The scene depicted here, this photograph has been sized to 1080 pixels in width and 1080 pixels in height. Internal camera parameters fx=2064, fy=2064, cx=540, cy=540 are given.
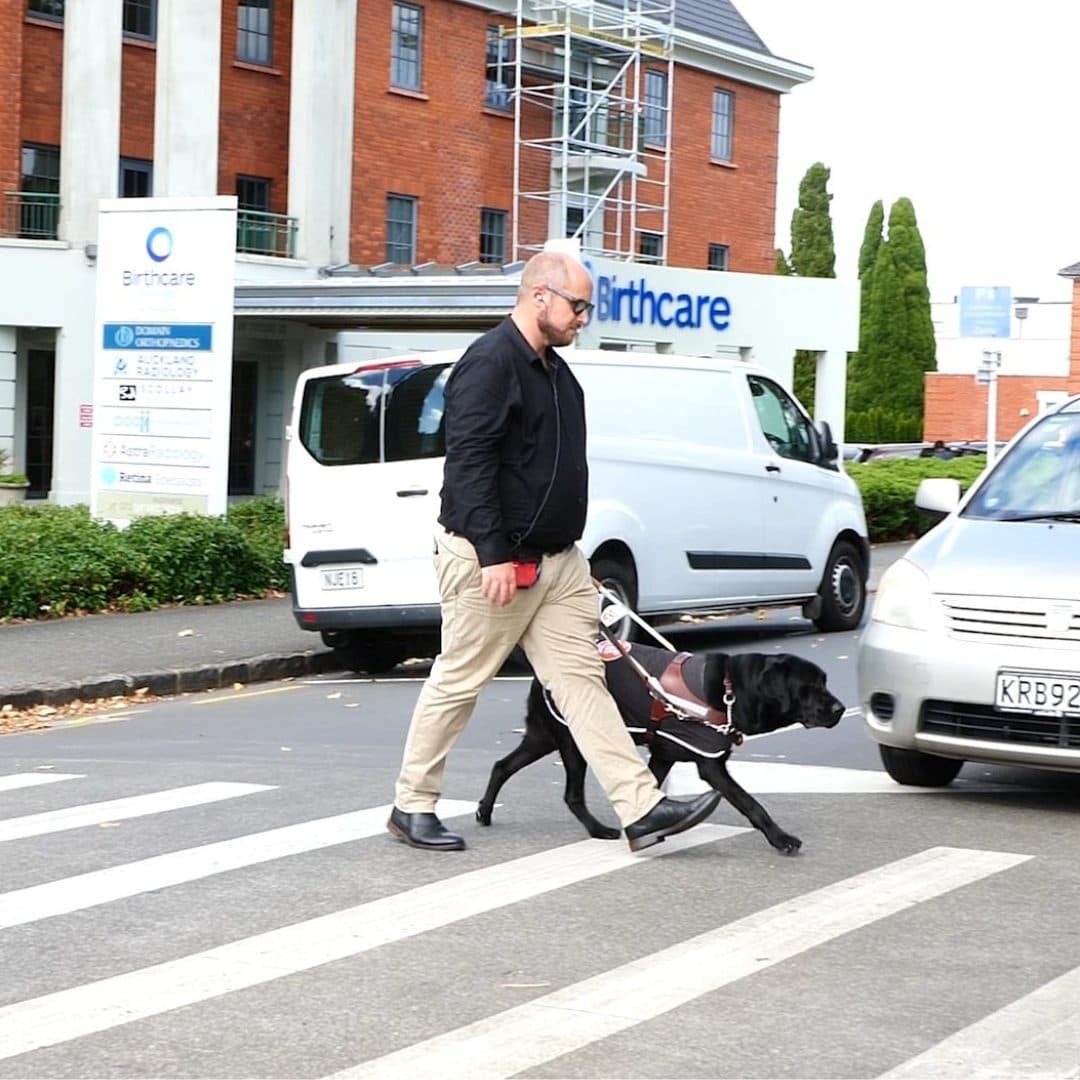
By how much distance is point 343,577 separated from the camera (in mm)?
13562

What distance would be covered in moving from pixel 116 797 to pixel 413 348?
2752 cm

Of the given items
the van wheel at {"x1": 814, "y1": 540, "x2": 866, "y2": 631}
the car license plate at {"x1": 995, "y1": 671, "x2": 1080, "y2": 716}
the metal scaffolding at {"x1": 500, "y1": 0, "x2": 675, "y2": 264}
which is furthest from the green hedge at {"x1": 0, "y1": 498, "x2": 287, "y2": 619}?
the metal scaffolding at {"x1": 500, "y1": 0, "x2": 675, "y2": 264}

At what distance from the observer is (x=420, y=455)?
13.2m

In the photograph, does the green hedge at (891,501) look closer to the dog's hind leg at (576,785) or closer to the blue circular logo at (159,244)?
the blue circular logo at (159,244)

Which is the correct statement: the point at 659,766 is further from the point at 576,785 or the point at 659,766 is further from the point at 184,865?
the point at 184,865

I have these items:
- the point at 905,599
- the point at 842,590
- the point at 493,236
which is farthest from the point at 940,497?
the point at 493,236

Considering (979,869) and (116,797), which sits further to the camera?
(116,797)

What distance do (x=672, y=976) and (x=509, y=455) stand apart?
79.1 inches

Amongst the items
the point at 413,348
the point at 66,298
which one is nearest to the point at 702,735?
the point at 66,298

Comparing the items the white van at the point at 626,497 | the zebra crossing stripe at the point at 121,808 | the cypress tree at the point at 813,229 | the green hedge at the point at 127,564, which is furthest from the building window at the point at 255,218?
the cypress tree at the point at 813,229

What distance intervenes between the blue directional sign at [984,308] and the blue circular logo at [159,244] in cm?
945

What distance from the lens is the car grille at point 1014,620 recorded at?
25.6 feet

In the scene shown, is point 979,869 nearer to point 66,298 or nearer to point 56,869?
point 56,869

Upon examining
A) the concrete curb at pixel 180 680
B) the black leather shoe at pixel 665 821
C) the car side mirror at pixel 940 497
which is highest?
the car side mirror at pixel 940 497
